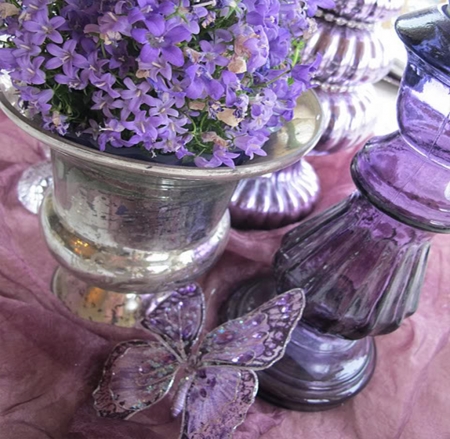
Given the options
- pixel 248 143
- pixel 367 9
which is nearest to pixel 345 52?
pixel 367 9

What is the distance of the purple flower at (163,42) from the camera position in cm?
23

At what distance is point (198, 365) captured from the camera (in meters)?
0.36

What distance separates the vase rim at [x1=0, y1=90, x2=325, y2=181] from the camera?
0.93 feet

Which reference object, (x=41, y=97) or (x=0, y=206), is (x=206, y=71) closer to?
(x=41, y=97)

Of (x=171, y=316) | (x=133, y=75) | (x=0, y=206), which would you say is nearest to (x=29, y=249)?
(x=0, y=206)

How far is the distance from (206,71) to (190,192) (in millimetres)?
97

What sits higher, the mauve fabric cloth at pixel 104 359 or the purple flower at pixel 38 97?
the purple flower at pixel 38 97

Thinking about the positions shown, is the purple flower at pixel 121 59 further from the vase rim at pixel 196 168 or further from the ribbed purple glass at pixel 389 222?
the ribbed purple glass at pixel 389 222

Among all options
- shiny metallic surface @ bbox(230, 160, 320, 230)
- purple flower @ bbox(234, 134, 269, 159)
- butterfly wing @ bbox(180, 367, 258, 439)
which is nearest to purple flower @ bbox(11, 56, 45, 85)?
purple flower @ bbox(234, 134, 269, 159)

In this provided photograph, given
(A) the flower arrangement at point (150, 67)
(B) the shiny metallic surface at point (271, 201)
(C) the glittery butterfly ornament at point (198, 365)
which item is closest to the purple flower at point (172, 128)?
(A) the flower arrangement at point (150, 67)

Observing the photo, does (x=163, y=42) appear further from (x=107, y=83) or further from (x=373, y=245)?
(x=373, y=245)

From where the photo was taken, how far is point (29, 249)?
491 mm

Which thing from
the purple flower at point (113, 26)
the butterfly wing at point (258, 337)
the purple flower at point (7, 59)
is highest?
the purple flower at point (113, 26)

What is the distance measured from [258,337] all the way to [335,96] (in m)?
0.32
